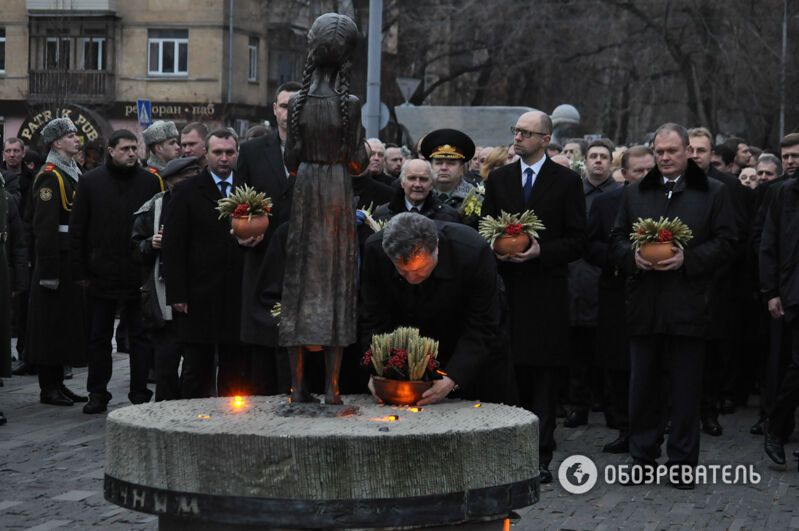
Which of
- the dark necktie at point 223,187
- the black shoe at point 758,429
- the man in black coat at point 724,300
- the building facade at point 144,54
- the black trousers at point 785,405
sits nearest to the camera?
the black trousers at point 785,405

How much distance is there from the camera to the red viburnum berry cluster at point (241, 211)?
30.2 feet

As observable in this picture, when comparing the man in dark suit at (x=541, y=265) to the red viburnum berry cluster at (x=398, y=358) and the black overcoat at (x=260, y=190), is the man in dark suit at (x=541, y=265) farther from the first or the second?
the red viburnum berry cluster at (x=398, y=358)

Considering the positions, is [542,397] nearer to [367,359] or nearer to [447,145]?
[447,145]

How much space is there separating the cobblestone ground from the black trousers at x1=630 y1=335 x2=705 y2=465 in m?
0.31

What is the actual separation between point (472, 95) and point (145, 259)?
41308 mm

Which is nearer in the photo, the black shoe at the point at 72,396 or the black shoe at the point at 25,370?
the black shoe at the point at 72,396

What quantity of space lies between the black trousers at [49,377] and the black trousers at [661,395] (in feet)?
18.3

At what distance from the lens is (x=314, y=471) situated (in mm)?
6531

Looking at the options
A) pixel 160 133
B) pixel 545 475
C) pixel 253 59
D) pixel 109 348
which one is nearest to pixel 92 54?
pixel 253 59

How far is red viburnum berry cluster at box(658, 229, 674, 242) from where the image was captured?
1028 centimetres

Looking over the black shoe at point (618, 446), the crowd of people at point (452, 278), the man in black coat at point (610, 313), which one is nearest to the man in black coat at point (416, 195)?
the crowd of people at point (452, 278)

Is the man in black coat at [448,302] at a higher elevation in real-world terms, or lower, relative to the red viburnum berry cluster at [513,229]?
lower

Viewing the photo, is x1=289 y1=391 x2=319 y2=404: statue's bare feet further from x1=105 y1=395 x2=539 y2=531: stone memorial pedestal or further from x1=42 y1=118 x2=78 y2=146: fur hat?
x1=42 y1=118 x2=78 y2=146: fur hat

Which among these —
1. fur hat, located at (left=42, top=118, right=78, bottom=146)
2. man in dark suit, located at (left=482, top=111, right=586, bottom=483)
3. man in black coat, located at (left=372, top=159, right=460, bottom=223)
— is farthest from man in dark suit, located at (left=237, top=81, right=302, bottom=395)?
fur hat, located at (left=42, top=118, right=78, bottom=146)
